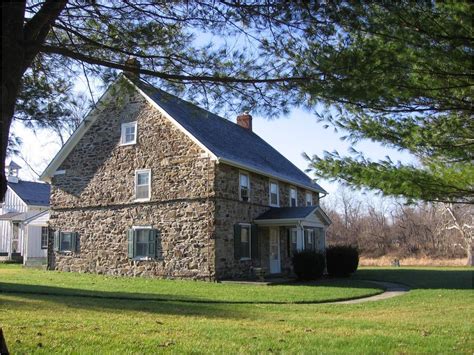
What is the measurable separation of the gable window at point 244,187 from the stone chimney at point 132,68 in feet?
44.7

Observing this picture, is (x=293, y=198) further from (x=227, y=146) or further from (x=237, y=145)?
(x=227, y=146)

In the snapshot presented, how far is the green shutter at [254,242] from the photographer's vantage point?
68.9 feet

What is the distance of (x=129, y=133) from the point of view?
21.6m

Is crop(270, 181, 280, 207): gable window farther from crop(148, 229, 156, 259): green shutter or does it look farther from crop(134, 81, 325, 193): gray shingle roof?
crop(148, 229, 156, 259): green shutter

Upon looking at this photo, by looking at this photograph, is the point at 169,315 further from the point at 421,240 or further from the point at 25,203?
the point at 421,240

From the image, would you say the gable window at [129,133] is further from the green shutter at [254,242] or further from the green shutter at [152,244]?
the green shutter at [254,242]

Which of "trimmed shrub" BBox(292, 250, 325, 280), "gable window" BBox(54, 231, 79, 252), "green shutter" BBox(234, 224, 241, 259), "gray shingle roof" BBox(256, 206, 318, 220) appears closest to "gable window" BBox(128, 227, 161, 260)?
"green shutter" BBox(234, 224, 241, 259)

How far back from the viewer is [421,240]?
5088 cm

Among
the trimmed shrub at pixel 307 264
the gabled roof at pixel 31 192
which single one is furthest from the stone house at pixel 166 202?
the gabled roof at pixel 31 192

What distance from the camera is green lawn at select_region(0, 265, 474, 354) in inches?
273

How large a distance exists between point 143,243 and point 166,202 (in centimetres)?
187

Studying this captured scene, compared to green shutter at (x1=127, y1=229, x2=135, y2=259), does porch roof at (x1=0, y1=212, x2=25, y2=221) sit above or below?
above

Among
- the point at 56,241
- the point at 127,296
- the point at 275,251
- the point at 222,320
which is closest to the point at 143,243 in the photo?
the point at 56,241

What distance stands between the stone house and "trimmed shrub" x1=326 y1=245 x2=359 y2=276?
4.62ft
